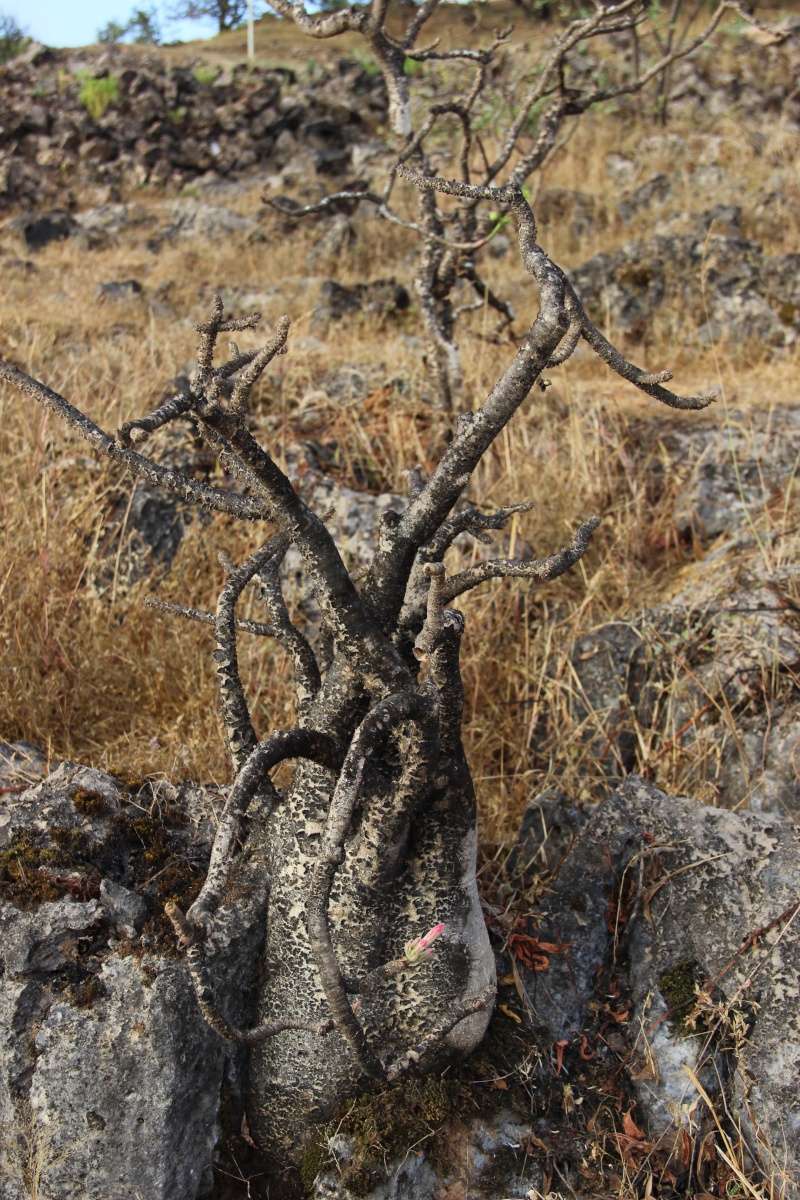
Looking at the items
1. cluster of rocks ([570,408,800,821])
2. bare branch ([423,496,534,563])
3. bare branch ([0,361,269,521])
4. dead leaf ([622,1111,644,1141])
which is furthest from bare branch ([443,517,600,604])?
cluster of rocks ([570,408,800,821])

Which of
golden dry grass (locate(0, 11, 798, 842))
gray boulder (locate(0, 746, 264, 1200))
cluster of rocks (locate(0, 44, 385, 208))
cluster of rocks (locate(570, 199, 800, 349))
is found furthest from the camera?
cluster of rocks (locate(0, 44, 385, 208))

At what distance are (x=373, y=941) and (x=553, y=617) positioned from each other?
2.14m

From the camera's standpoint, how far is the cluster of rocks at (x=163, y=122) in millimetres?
14406

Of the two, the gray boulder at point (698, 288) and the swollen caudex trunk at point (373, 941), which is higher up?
the gray boulder at point (698, 288)

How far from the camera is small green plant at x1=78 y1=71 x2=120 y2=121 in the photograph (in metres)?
15.6

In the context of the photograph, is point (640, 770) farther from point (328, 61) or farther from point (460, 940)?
point (328, 61)

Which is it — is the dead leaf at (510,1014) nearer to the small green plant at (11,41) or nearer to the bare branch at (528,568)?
the bare branch at (528,568)

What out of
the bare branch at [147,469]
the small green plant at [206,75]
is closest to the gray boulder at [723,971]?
the bare branch at [147,469]

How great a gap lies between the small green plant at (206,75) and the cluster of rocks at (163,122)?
36 millimetres

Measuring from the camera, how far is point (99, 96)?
15.7 meters

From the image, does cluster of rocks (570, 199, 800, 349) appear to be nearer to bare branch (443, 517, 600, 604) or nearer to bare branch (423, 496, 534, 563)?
bare branch (423, 496, 534, 563)

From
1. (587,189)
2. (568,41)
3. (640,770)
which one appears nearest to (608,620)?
(640,770)

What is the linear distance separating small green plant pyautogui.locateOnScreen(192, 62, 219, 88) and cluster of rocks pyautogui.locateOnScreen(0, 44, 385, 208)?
36mm

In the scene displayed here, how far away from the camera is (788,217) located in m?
7.96
